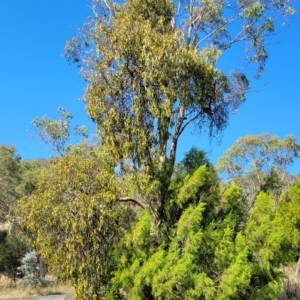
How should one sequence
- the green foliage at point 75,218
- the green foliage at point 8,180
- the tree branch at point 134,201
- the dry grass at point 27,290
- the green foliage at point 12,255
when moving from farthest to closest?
the green foliage at point 8,180
the green foliage at point 12,255
the dry grass at point 27,290
the tree branch at point 134,201
the green foliage at point 75,218

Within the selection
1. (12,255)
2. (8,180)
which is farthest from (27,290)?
(8,180)

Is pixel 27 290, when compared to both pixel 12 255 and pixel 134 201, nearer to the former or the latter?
pixel 12 255

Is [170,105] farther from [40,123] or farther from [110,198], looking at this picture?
[40,123]

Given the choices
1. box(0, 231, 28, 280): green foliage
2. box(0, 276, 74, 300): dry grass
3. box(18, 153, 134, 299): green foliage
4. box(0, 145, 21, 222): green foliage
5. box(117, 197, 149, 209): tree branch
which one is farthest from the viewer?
box(0, 145, 21, 222): green foliage

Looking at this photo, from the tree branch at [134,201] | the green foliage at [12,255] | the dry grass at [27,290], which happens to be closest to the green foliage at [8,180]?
the green foliage at [12,255]

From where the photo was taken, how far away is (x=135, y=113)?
12.5m

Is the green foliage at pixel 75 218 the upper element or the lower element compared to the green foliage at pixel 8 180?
lower

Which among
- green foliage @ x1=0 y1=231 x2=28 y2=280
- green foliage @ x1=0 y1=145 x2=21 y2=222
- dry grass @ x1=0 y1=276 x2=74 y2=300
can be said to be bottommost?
dry grass @ x1=0 y1=276 x2=74 y2=300

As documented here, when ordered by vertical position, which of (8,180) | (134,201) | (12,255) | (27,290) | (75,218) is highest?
(8,180)

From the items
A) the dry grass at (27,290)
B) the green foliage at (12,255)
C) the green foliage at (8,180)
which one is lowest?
the dry grass at (27,290)

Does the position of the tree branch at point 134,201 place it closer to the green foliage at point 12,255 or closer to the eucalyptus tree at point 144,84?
the eucalyptus tree at point 144,84

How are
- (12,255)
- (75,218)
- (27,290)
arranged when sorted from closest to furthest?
(75,218)
(27,290)
(12,255)

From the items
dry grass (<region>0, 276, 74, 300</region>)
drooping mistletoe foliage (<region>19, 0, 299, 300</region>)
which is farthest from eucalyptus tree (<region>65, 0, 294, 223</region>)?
dry grass (<region>0, 276, 74, 300</region>)

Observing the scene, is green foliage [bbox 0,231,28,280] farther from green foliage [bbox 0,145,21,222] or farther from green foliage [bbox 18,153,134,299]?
green foliage [bbox 18,153,134,299]
